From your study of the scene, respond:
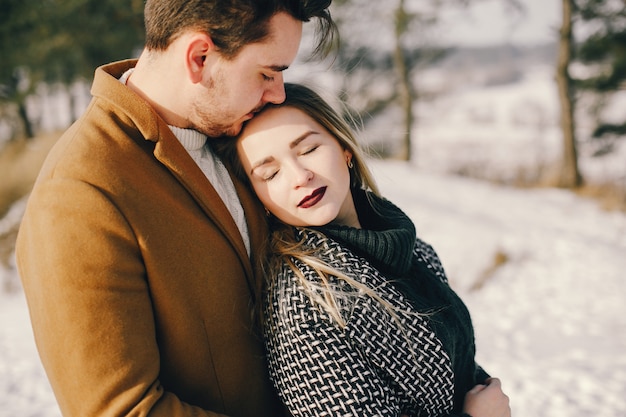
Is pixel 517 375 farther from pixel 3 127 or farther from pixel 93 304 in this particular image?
pixel 3 127

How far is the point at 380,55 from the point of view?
846 inches

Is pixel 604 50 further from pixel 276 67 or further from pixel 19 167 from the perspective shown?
pixel 19 167

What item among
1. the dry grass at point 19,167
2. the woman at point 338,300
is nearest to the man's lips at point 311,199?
the woman at point 338,300

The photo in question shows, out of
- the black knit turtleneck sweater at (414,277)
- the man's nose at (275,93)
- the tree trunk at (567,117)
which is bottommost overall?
the tree trunk at (567,117)

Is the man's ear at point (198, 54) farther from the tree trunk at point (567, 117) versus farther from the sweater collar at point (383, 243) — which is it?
the tree trunk at point (567, 117)

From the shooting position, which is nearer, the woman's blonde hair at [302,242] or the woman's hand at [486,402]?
the woman's blonde hair at [302,242]

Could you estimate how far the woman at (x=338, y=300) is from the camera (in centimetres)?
157

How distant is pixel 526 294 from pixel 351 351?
Result: 6.41 m

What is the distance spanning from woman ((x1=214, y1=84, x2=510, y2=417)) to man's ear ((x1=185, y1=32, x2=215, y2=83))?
10.2 inches

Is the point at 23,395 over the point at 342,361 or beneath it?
beneath

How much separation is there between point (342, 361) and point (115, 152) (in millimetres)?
885

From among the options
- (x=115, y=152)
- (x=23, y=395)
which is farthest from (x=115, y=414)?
(x=23, y=395)

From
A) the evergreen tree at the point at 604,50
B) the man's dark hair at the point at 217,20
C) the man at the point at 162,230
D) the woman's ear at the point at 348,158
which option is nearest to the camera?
the man at the point at 162,230

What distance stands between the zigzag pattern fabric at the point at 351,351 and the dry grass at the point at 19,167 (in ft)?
38.0
